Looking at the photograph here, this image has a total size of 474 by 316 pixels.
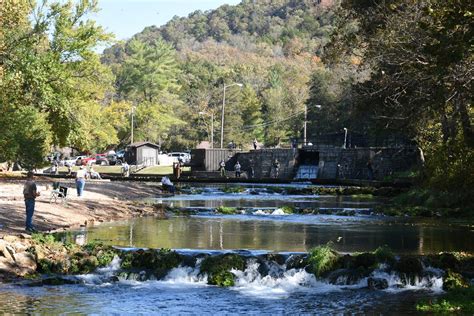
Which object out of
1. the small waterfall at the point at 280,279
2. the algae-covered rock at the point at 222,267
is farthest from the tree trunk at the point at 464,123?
the algae-covered rock at the point at 222,267

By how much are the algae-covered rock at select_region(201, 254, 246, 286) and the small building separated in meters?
68.0

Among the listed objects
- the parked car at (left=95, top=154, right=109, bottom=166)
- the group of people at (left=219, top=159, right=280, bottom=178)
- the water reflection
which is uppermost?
the parked car at (left=95, top=154, right=109, bottom=166)

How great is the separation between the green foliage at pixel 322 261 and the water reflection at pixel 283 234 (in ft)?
8.86

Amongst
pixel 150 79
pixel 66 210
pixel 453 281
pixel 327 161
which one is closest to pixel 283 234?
pixel 66 210

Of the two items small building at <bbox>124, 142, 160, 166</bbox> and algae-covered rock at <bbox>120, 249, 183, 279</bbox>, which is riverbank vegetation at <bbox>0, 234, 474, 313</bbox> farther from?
small building at <bbox>124, 142, 160, 166</bbox>

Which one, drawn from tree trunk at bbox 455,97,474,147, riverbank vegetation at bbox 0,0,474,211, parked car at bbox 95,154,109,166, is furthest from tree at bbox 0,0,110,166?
parked car at bbox 95,154,109,166

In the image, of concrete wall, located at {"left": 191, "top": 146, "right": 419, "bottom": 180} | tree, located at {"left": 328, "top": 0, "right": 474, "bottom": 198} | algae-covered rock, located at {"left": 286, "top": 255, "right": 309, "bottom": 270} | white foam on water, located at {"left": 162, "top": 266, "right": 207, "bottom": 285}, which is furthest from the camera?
concrete wall, located at {"left": 191, "top": 146, "right": 419, "bottom": 180}

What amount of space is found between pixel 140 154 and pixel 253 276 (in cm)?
7012

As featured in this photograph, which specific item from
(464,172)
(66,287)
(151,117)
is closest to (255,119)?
(151,117)

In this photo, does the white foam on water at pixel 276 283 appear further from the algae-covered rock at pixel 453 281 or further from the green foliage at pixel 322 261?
the algae-covered rock at pixel 453 281

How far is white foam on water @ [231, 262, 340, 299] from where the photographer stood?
19.0 meters

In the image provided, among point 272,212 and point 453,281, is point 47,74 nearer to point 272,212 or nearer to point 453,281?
point 272,212

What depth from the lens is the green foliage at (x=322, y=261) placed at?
19.9 metres

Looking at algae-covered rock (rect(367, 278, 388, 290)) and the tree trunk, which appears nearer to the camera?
algae-covered rock (rect(367, 278, 388, 290))
